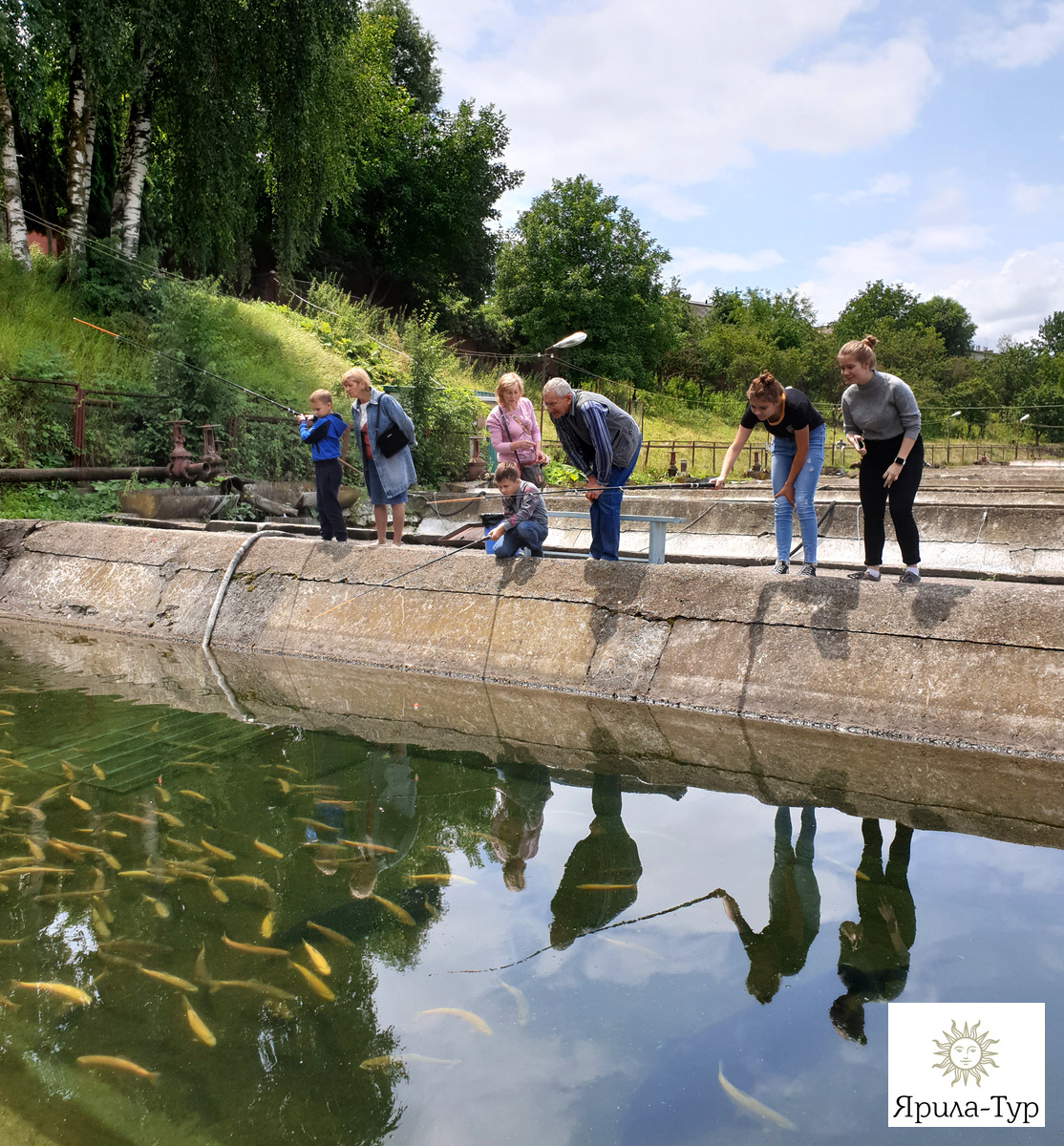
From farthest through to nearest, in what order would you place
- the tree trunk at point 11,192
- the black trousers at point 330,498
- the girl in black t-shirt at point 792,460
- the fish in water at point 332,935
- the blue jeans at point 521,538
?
the tree trunk at point 11,192 → the black trousers at point 330,498 → the blue jeans at point 521,538 → the girl in black t-shirt at point 792,460 → the fish in water at point 332,935

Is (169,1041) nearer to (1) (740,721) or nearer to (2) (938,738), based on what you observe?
(1) (740,721)

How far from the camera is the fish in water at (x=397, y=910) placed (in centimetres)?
306

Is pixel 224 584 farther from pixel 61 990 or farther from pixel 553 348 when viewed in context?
pixel 553 348

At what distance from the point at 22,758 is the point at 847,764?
422 cm

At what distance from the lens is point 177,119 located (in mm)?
14336

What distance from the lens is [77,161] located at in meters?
15.3

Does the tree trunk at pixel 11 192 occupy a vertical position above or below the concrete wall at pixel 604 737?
above

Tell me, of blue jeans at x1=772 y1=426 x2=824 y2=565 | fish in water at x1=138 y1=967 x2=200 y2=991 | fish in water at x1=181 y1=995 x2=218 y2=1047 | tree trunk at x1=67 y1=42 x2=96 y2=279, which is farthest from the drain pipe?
tree trunk at x1=67 y1=42 x2=96 y2=279

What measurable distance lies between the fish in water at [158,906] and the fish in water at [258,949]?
1.06ft

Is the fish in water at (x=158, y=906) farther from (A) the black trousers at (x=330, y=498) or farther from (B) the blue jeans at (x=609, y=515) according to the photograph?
(A) the black trousers at (x=330, y=498)

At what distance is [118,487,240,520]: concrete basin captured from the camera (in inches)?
430

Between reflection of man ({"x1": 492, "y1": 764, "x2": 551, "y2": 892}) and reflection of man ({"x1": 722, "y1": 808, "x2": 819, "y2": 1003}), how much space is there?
2.68 feet

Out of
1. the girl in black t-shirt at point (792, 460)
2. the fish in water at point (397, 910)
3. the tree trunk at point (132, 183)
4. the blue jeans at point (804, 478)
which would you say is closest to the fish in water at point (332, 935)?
the fish in water at point (397, 910)

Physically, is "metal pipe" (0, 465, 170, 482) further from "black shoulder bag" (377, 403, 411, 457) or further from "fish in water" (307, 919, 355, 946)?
"fish in water" (307, 919, 355, 946)
